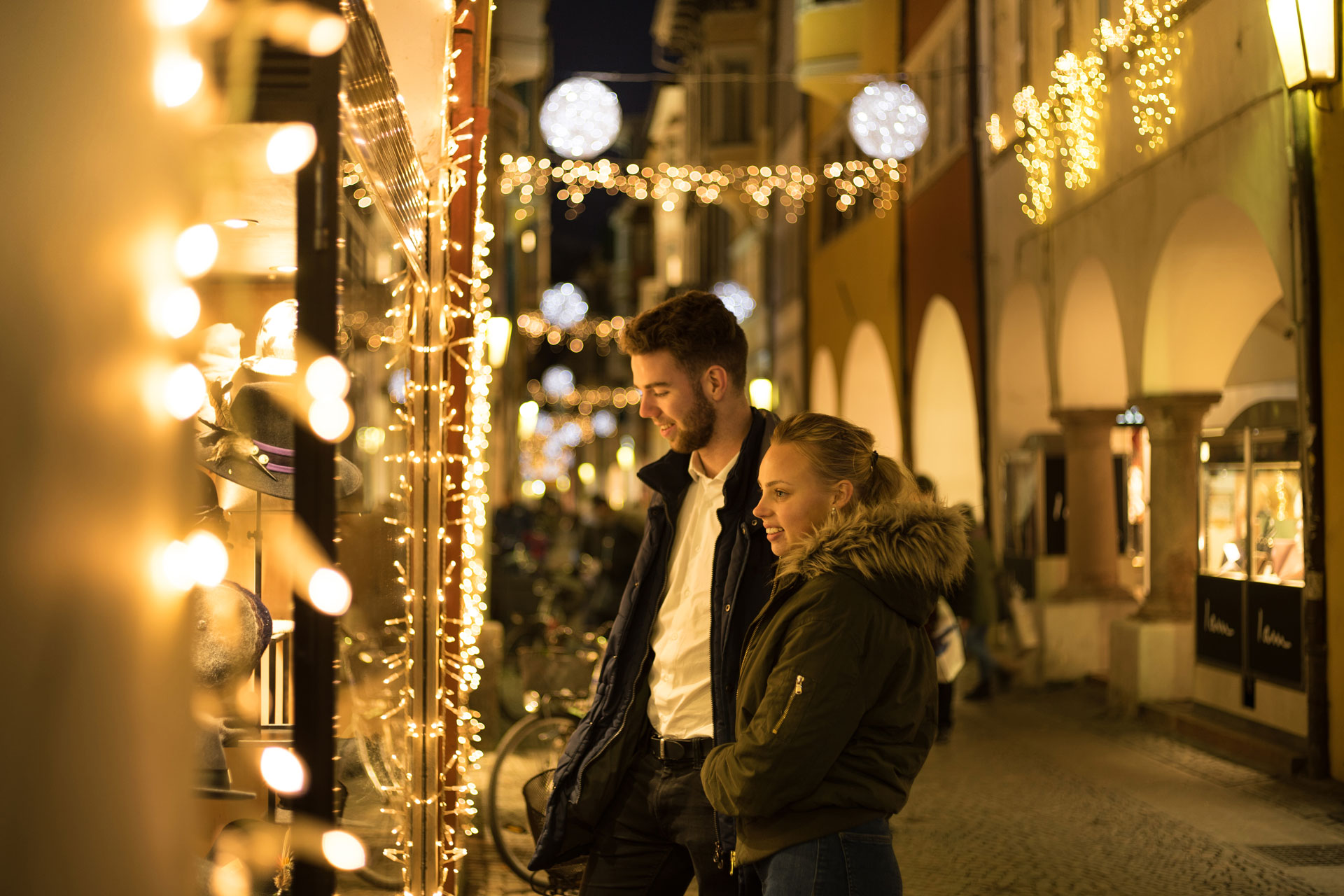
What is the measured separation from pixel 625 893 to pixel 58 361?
202 cm

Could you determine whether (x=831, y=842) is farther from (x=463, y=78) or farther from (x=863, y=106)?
(x=863, y=106)

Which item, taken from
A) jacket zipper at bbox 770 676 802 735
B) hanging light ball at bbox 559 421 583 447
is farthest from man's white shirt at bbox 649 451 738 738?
hanging light ball at bbox 559 421 583 447

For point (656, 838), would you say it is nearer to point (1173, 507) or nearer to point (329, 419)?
point (329, 419)

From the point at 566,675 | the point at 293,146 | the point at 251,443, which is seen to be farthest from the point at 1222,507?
the point at 293,146

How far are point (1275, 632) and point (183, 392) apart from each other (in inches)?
330

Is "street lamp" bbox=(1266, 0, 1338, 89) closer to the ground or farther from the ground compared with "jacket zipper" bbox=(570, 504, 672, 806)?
farther from the ground

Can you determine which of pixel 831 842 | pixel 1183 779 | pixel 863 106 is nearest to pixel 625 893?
pixel 831 842

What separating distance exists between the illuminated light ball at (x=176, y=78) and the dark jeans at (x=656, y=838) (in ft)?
5.99

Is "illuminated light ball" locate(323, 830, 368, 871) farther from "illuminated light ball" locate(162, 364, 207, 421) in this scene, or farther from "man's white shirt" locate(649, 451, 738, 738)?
"man's white shirt" locate(649, 451, 738, 738)

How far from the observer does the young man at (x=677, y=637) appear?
2807 millimetres

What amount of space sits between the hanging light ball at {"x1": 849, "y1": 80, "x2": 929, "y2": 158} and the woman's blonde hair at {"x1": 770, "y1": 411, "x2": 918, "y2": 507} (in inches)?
374

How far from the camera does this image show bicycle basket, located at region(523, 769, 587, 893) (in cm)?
447

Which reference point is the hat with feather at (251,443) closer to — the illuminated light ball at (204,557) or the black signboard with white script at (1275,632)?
the illuminated light ball at (204,557)

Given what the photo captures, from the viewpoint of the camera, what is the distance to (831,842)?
2340 millimetres
